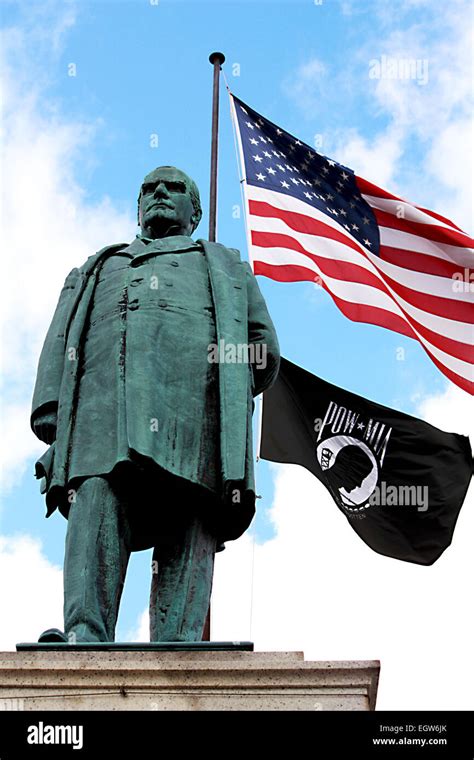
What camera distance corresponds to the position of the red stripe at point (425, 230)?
49.5ft

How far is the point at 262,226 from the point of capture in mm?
14875

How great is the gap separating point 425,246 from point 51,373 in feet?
25.7

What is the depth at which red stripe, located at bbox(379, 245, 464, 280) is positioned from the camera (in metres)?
15.0

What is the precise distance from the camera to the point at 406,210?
1529 centimetres

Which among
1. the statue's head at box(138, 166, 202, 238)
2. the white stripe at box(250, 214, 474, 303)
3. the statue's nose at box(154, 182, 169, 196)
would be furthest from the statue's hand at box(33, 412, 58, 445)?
the white stripe at box(250, 214, 474, 303)

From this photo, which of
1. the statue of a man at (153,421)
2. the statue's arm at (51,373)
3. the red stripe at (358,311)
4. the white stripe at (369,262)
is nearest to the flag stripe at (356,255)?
the white stripe at (369,262)

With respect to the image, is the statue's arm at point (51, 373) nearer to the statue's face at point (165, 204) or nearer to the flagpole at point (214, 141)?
the statue's face at point (165, 204)

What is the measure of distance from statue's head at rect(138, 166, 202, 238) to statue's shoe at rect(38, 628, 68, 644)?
3.07 m

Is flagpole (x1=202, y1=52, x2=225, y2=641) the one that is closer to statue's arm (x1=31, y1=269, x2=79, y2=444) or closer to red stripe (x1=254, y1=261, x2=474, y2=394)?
red stripe (x1=254, y1=261, x2=474, y2=394)

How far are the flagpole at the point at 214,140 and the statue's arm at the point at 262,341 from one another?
289 centimetres

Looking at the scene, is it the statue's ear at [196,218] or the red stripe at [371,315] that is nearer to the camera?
the statue's ear at [196,218]

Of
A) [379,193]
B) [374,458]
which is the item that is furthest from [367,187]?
[374,458]

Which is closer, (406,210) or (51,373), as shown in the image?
(51,373)

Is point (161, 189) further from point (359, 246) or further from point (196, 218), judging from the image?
point (359, 246)
